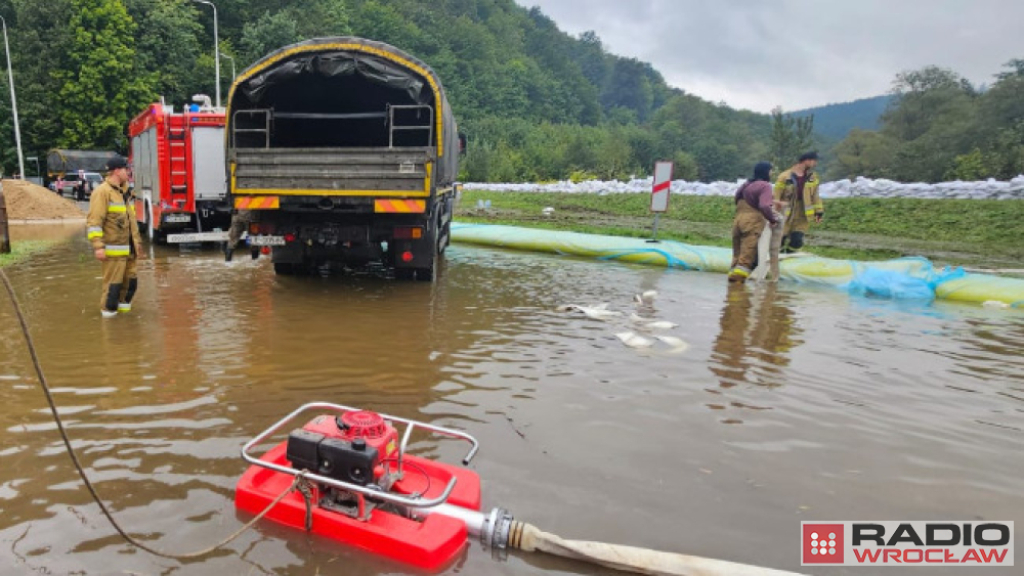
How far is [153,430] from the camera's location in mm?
3465

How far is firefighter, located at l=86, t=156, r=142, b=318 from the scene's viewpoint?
19.8 feet

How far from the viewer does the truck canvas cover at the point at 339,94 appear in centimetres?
764

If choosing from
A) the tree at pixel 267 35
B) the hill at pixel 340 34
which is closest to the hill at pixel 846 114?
the hill at pixel 340 34

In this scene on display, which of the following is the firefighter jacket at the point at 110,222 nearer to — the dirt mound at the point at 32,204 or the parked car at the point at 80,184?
the dirt mound at the point at 32,204

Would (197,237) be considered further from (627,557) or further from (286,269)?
(627,557)

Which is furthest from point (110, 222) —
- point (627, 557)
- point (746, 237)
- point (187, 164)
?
point (746, 237)

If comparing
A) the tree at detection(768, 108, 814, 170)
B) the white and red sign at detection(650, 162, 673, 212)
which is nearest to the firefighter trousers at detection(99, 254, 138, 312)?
the white and red sign at detection(650, 162, 673, 212)

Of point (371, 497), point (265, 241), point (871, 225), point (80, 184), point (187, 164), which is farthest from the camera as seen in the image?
point (80, 184)

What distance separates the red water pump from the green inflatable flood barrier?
8077 mm

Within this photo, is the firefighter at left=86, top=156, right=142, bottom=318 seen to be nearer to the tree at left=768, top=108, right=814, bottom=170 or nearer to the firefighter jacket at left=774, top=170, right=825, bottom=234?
the firefighter jacket at left=774, top=170, right=825, bottom=234

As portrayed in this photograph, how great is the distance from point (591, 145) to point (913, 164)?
24.8 meters

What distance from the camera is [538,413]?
12.8ft

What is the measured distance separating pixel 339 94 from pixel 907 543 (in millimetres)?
8658

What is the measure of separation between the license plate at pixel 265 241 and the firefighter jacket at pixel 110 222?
1.63 meters
